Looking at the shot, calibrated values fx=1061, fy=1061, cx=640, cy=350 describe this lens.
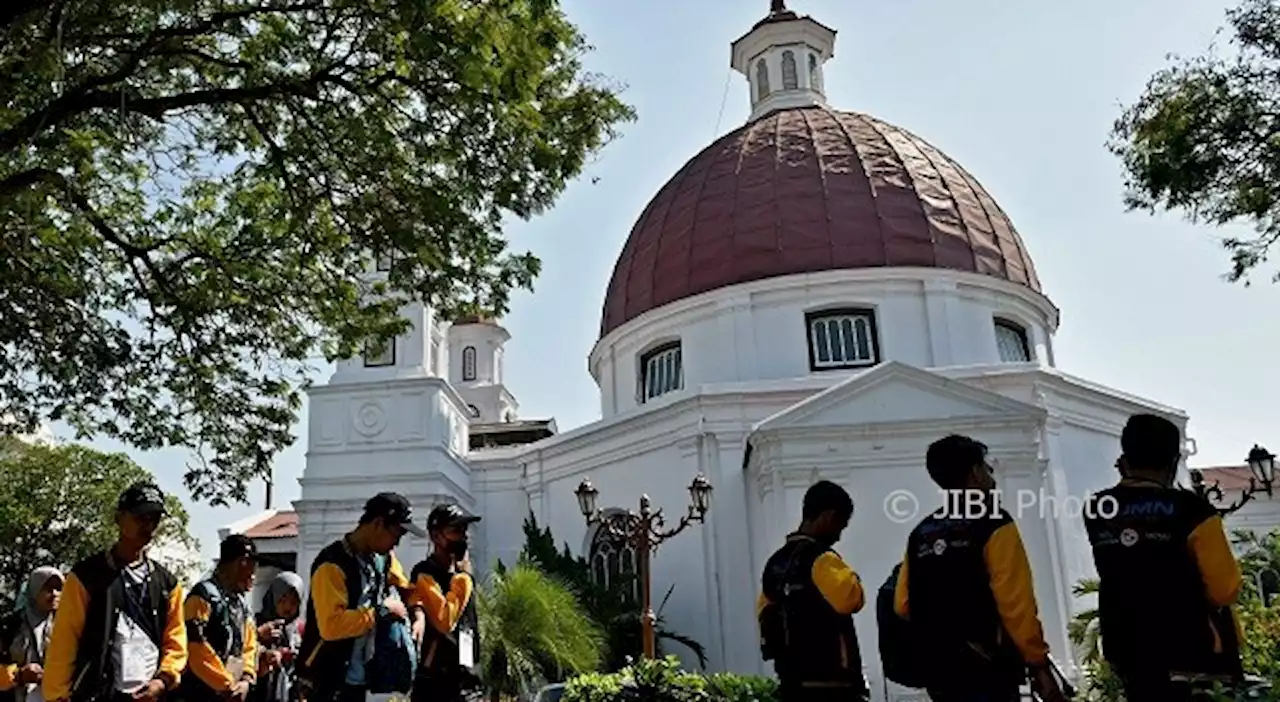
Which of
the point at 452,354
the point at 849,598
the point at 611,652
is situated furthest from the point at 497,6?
the point at 452,354

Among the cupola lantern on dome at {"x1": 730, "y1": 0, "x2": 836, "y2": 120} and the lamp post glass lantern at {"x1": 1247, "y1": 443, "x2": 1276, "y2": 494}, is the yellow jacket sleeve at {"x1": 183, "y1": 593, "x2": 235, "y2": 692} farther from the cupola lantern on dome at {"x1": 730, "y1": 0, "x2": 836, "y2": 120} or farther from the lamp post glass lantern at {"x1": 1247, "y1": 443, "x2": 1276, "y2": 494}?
the cupola lantern on dome at {"x1": 730, "y1": 0, "x2": 836, "y2": 120}

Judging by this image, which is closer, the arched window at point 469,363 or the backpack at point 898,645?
the backpack at point 898,645

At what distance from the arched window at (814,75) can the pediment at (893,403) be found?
49.3ft

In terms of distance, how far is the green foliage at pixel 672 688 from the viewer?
9599 millimetres

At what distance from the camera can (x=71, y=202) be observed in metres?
8.66

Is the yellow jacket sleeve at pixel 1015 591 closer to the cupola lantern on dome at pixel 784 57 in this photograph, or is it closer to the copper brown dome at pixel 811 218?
the copper brown dome at pixel 811 218

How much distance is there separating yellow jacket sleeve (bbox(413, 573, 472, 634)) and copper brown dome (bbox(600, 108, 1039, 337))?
709 inches

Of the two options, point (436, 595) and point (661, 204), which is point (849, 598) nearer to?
point (436, 595)

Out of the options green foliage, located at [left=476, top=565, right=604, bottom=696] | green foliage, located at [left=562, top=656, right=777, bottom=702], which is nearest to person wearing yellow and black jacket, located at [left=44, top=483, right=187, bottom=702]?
green foliage, located at [left=562, top=656, right=777, bottom=702]

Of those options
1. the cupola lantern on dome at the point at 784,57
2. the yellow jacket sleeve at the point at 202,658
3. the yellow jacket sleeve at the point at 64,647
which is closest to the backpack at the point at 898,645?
the yellow jacket sleeve at the point at 202,658

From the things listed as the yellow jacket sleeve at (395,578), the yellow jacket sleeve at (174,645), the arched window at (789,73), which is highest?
the arched window at (789,73)

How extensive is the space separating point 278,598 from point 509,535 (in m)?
17.9

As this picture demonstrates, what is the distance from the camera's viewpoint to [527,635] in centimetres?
1603

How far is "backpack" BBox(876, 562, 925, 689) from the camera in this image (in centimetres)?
426
